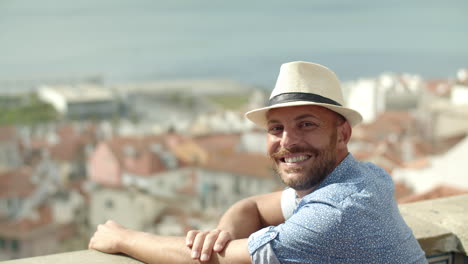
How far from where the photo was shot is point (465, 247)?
1.72 metres

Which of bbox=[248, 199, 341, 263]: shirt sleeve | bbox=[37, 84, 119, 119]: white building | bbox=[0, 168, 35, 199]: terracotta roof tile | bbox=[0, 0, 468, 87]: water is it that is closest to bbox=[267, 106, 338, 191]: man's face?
bbox=[248, 199, 341, 263]: shirt sleeve

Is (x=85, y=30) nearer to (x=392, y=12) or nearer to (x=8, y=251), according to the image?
(x=392, y=12)

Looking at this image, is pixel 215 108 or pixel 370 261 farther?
pixel 215 108

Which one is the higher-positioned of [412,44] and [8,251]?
[412,44]

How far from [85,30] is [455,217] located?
93.8m

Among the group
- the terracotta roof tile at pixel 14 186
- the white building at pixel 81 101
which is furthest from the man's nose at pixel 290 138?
the white building at pixel 81 101

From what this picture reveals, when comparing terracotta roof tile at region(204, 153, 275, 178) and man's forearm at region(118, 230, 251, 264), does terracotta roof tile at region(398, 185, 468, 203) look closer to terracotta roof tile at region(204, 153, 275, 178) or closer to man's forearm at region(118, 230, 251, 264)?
man's forearm at region(118, 230, 251, 264)

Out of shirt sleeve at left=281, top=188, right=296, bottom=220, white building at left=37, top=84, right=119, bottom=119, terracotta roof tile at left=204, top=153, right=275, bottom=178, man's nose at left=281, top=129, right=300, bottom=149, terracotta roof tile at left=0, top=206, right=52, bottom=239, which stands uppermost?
white building at left=37, top=84, right=119, bottom=119

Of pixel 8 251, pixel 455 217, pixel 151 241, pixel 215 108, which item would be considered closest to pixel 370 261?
pixel 151 241

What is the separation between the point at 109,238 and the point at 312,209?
60 centimetres

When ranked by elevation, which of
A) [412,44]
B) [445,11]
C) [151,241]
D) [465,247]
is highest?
[445,11]

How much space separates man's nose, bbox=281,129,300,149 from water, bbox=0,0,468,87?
189ft

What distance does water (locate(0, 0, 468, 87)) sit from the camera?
68.8 metres

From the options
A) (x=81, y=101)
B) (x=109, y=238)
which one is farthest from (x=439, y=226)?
(x=81, y=101)
